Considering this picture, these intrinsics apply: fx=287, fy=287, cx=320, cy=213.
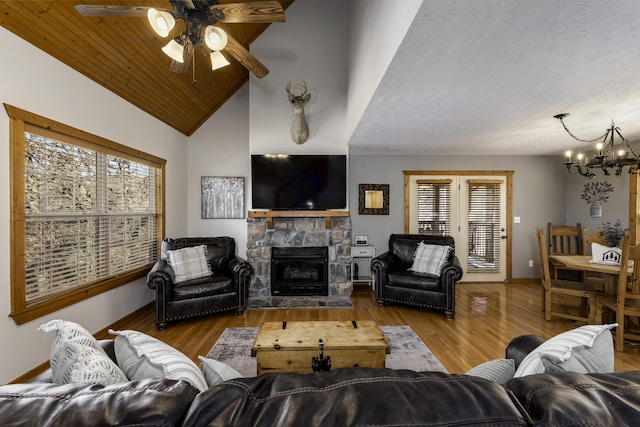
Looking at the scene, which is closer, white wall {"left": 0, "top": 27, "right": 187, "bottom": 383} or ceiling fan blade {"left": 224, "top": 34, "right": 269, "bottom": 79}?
white wall {"left": 0, "top": 27, "right": 187, "bottom": 383}

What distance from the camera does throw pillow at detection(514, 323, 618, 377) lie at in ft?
3.02

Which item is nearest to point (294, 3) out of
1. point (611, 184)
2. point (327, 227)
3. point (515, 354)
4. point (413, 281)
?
point (327, 227)

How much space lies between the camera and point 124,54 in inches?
113

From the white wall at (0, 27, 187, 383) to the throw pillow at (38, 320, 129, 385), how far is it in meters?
1.75

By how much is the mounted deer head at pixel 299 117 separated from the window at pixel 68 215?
6.65ft

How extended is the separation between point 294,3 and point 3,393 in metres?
5.16

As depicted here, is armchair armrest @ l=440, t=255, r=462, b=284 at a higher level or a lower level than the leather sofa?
lower

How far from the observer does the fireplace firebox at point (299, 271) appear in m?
4.32

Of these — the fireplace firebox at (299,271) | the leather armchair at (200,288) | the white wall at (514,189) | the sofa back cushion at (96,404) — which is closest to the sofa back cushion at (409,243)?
the white wall at (514,189)

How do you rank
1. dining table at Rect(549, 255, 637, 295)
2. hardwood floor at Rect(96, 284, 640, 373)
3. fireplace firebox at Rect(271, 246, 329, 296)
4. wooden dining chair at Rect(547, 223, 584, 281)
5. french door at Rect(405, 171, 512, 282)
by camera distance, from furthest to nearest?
french door at Rect(405, 171, 512, 282)
wooden dining chair at Rect(547, 223, 584, 281)
fireplace firebox at Rect(271, 246, 329, 296)
dining table at Rect(549, 255, 637, 295)
hardwood floor at Rect(96, 284, 640, 373)

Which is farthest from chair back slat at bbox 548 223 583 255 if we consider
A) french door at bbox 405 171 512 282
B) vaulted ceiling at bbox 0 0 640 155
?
vaulted ceiling at bbox 0 0 640 155

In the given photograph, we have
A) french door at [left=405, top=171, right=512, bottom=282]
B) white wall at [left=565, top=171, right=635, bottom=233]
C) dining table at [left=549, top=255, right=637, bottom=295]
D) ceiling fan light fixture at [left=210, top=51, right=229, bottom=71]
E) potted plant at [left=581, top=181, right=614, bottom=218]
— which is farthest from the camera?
french door at [left=405, top=171, right=512, bottom=282]

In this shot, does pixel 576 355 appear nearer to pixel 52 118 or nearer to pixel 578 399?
pixel 578 399

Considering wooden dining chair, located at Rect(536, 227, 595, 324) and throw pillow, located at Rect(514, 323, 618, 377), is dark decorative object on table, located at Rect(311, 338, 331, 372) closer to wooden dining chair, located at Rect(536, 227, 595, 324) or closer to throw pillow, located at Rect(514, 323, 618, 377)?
throw pillow, located at Rect(514, 323, 618, 377)
